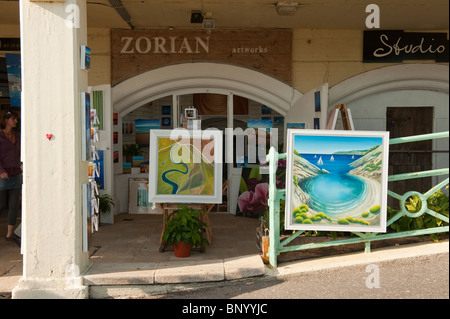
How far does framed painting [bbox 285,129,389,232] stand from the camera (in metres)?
5.03

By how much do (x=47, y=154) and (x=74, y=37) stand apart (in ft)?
3.66

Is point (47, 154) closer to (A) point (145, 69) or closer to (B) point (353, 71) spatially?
(A) point (145, 69)

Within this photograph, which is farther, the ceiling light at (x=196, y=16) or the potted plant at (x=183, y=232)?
the ceiling light at (x=196, y=16)

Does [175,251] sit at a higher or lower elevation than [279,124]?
lower

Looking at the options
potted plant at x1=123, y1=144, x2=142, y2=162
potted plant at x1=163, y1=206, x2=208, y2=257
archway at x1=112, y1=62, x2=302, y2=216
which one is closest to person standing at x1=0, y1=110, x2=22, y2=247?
potted plant at x1=163, y1=206, x2=208, y2=257

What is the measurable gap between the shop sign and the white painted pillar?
140 inches

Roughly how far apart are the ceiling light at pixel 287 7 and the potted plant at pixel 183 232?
3116mm

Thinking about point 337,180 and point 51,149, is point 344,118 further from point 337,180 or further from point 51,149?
point 51,149

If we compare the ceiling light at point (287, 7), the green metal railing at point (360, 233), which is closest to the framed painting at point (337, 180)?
the green metal railing at point (360, 233)

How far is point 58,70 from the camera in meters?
4.55

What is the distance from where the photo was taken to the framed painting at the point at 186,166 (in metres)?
6.09

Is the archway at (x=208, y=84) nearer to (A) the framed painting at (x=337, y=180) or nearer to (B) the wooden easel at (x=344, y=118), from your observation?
(B) the wooden easel at (x=344, y=118)

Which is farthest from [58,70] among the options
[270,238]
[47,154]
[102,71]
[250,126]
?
[250,126]

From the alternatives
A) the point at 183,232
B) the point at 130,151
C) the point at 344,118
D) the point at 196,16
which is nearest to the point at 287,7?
the point at 196,16
